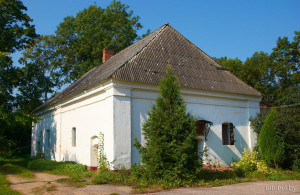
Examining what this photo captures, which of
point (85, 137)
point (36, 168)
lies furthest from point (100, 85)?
point (36, 168)

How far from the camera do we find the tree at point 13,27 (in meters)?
17.6

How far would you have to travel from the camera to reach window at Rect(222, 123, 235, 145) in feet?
52.6

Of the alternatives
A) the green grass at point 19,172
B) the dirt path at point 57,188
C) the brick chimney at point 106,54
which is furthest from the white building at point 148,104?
the brick chimney at point 106,54

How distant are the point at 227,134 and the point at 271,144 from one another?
Answer: 261cm

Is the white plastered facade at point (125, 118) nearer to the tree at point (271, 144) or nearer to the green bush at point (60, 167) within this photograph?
the green bush at point (60, 167)

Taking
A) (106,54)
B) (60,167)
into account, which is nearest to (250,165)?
(60,167)

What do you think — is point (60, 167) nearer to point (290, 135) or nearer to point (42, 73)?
point (290, 135)

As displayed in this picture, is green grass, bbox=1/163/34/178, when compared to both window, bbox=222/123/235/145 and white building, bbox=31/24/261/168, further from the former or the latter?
window, bbox=222/123/235/145

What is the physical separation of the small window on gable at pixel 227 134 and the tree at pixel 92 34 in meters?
19.4

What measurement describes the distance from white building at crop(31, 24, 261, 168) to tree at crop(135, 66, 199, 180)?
2216mm

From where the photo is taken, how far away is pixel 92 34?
A: 109ft

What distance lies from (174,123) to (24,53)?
88.8ft

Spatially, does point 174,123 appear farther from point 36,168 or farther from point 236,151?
point 36,168

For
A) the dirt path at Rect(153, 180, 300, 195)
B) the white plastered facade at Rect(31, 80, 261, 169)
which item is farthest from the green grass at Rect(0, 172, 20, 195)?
the dirt path at Rect(153, 180, 300, 195)
